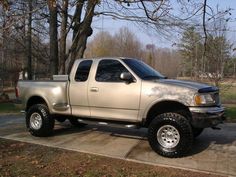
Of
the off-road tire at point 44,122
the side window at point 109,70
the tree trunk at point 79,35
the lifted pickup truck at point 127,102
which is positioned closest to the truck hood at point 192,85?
the lifted pickup truck at point 127,102

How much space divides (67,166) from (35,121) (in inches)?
136

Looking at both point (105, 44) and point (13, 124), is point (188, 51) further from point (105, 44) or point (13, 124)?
point (105, 44)

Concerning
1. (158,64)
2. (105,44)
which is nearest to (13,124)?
(105,44)

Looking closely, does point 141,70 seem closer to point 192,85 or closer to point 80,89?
point 192,85

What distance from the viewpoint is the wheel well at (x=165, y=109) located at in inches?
344

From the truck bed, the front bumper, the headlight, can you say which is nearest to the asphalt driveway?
the front bumper

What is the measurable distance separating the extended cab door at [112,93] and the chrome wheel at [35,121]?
1.74m

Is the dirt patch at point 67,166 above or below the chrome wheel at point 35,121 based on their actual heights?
below

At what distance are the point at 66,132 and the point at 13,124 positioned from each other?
2701mm

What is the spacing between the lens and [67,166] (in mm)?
7863

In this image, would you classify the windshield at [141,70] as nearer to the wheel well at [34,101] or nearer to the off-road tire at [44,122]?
the off-road tire at [44,122]

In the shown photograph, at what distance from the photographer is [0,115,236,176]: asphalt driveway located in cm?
811

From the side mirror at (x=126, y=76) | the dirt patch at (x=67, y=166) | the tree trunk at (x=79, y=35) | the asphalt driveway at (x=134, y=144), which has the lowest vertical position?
the dirt patch at (x=67, y=166)

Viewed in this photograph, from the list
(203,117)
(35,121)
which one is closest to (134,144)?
(203,117)
